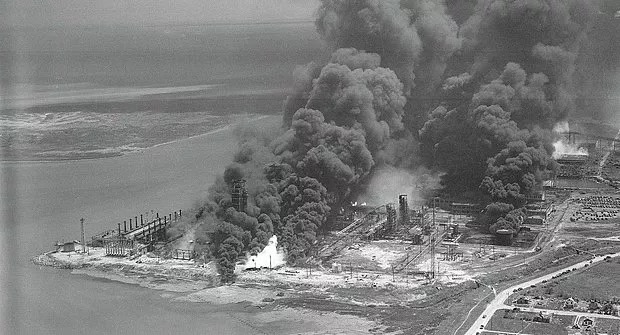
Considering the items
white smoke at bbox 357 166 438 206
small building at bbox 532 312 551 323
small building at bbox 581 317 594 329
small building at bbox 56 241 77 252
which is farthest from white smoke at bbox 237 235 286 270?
small building at bbox 581 317 594 329

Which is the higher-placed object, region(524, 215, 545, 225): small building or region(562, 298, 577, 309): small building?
region(524, 215, 545, 225): small building

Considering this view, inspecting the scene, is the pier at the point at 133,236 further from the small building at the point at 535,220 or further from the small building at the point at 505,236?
the small building at the point at 535,220

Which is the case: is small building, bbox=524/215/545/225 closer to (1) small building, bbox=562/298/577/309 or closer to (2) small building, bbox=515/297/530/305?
(1) small building, bbox=562/298/577/309

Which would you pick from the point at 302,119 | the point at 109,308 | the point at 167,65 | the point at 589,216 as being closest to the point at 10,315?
the point at 109,308

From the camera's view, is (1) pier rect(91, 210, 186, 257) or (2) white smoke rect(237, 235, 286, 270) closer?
(2) white smoke rect(237, 235, 286, 270)

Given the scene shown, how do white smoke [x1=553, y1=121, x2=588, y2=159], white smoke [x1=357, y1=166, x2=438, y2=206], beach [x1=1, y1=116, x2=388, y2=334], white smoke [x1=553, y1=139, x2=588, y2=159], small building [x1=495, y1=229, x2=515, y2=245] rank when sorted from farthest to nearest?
white smoke [x1=553, y1=139, x2=588, y2=159] → white smoke [x1=553, y1=121, x2=588, y2=159] → white smoke [x1=357, y1=166, x2=438, y2=206] → small building [x1=495, y1=229, x2=515, y2=245] → beach [x1=1, y1=116, x2=388, y2=334]

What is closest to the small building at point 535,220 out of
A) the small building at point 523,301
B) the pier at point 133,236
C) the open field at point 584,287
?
the open field at point 584,287

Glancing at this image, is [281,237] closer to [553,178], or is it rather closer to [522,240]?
[522,240]
